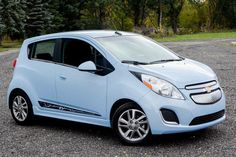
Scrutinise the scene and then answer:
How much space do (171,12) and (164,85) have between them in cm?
6353

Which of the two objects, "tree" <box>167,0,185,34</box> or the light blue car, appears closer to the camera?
the light blue car

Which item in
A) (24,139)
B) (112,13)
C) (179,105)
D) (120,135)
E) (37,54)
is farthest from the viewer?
(112,13)

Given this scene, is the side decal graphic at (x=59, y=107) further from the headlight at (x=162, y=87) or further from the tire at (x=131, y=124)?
the headlight at (x=162, y=87)

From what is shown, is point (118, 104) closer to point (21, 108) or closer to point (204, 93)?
point (204, 93)

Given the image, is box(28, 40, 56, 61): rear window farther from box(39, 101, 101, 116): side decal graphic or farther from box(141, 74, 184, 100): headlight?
box(141, 74, 184, 100): headlight

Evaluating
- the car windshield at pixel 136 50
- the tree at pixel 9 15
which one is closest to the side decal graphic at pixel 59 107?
the car windshield at pixel 136 50

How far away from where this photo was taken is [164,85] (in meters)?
6.15

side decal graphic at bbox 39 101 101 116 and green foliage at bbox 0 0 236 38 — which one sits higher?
side decal graphic at bbox 39 101 101 116

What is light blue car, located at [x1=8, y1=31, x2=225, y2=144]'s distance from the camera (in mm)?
6117

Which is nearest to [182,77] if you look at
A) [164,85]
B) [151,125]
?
[164,85]

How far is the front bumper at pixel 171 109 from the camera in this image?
6039mm

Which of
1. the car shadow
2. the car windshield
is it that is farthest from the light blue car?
the car shadow

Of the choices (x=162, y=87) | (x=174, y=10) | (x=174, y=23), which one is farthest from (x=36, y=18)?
(x=162, y=87)

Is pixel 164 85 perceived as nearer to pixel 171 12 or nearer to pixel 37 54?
pixel 37 54
